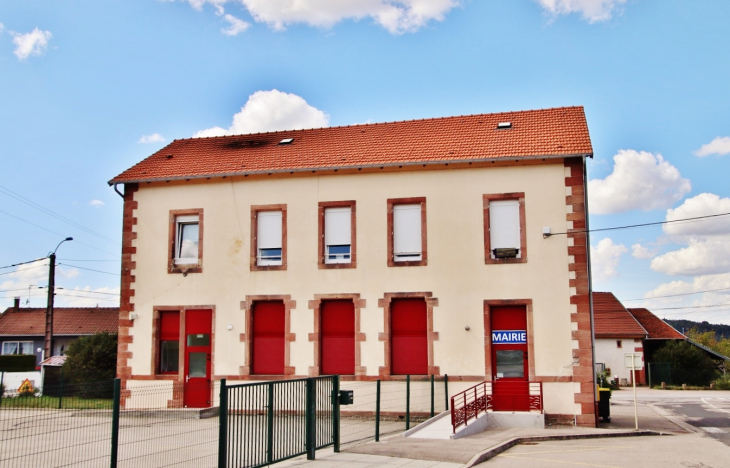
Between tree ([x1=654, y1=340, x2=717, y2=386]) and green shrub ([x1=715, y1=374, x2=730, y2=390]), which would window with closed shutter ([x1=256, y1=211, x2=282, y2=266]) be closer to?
tree ([x1=654, y1=340, x2=717, y2=386])

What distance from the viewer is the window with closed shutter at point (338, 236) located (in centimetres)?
2047

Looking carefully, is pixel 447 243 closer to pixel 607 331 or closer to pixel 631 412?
pixel 631 412

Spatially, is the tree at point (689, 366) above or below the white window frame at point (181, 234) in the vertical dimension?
below

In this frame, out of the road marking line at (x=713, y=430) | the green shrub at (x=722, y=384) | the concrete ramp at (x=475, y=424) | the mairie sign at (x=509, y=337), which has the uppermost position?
the mairie sign at (x=509, y=337)

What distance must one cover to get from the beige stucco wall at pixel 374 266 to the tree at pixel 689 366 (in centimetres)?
2783

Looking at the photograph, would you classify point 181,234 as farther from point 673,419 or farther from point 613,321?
point 613,321

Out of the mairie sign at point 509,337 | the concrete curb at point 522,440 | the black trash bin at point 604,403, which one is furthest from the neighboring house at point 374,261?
the black trash bin at point 604,403

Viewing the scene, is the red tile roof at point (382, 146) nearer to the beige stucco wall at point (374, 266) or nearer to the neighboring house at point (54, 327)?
the beige stucco wall at point (374, 266)

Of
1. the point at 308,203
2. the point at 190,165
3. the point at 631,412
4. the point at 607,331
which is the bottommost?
the point at 631,412

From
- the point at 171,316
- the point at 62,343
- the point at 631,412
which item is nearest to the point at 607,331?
the point at 631,412

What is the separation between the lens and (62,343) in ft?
165

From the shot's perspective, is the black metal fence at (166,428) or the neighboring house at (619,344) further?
the neighboring house at (619,344)

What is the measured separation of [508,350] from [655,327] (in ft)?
111

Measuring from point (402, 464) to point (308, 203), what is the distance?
34.3 feet
